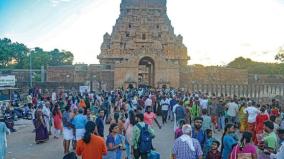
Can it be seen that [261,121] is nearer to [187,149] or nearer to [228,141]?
[228,141]

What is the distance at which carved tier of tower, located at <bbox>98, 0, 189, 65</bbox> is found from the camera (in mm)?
59469

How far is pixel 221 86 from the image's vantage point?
179 ft

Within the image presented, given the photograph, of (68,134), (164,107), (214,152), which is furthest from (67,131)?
(164,107)

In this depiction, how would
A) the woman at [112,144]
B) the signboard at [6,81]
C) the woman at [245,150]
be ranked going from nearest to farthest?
the woman at [245,150], the woman at [112,144], the signboard at [6,81]

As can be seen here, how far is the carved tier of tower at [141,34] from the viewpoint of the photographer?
5947 cm

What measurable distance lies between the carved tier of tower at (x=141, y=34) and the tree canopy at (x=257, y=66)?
2033cm

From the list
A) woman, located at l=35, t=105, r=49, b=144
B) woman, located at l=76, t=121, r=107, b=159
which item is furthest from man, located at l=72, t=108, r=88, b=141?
woman, located at l=76, t=121, r=107, b=159

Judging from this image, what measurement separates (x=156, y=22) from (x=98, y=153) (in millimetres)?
56854

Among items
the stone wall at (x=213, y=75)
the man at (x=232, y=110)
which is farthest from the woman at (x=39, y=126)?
the stone wall at (x=213, y=75)

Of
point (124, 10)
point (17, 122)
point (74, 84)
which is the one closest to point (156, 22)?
point (124, 10)

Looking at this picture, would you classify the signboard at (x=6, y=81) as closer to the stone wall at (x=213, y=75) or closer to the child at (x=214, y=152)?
the child at (x=214, y=152)

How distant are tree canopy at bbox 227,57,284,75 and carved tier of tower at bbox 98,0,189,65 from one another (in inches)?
800

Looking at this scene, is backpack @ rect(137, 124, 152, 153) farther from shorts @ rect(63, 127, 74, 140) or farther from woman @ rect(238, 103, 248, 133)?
woman @ rect(238, 103, 248, 133)

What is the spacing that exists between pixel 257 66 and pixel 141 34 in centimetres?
3002
